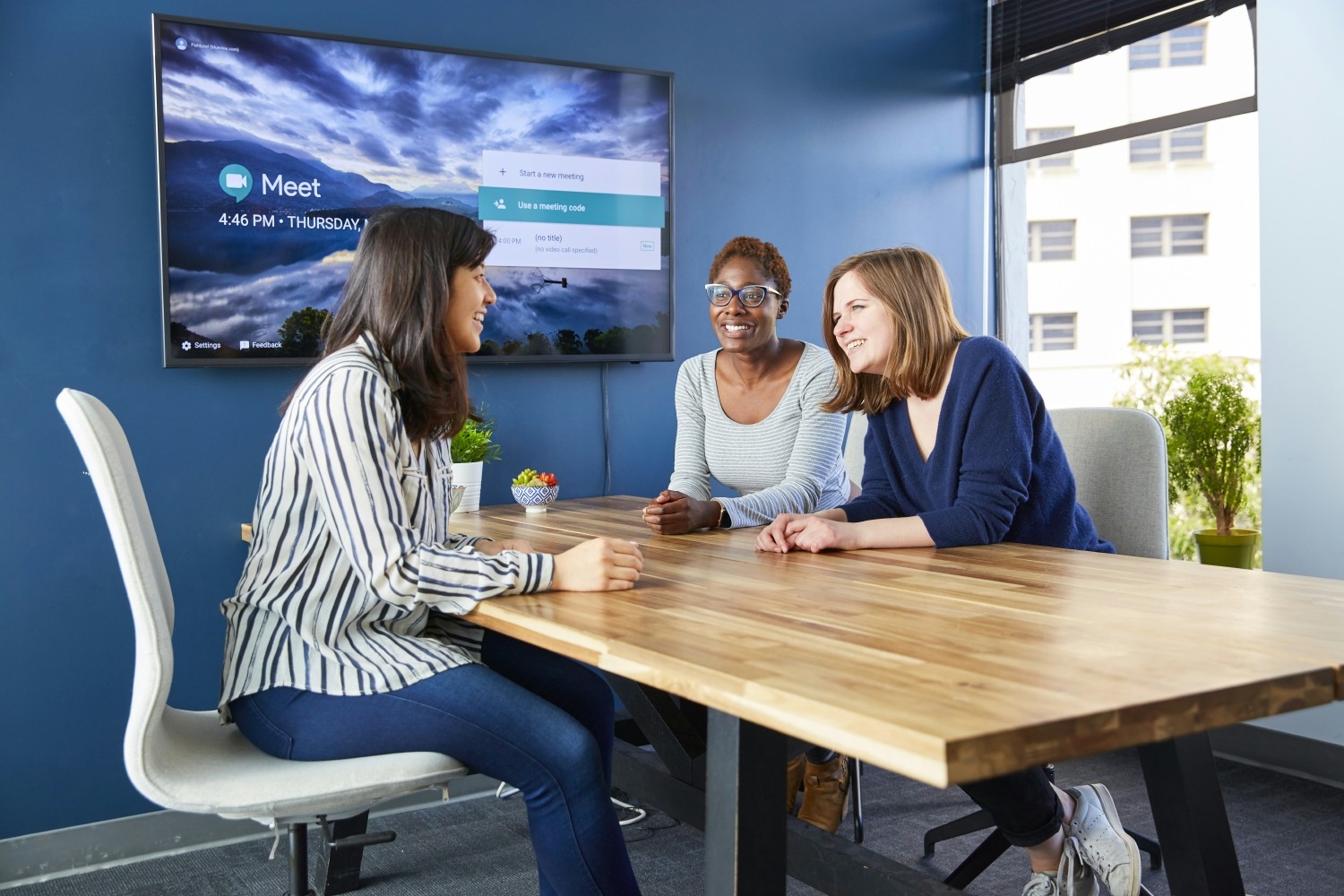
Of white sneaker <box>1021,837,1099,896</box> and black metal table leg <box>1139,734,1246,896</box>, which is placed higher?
black metal table leg <box>1139,734,1246,896</box>

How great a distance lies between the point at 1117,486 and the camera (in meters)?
2.52

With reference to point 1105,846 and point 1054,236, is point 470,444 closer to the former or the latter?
point 1105,846

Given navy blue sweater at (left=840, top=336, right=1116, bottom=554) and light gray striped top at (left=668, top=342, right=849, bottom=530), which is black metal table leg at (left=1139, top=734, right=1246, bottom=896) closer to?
navy blue sweater at (left=840, top=336, right=1116, bottom=554)

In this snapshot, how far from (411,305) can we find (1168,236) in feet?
Result: 10.7

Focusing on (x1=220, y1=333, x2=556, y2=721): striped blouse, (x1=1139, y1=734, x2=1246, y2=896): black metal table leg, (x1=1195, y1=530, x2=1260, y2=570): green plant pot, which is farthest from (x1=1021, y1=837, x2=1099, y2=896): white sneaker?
(x1=1195, y1=530, x2=1260, y2=570): green plant pot

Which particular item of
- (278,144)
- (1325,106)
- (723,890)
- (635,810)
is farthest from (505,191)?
(723,890)

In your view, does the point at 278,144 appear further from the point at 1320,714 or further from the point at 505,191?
the point at 1320,714

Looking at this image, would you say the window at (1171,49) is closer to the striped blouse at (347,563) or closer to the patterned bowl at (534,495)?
the patterned bowl at (534,495)

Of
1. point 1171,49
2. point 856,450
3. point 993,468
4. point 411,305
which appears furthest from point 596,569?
point 1171,49

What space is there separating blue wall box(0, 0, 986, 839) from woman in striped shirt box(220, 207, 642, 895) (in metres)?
1.28

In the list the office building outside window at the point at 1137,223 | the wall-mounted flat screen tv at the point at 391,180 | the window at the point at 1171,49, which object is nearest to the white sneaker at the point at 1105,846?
the wall-mounted flat screen tv at the point at 391,180

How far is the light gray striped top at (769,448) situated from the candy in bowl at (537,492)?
34cm

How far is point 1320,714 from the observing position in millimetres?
3145

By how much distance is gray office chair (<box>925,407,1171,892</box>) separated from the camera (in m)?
2.46
